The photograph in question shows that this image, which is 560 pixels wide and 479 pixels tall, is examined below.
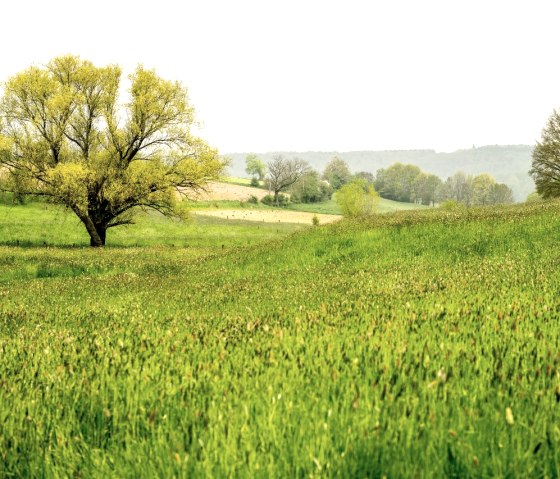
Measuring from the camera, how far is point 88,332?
5.71 meters

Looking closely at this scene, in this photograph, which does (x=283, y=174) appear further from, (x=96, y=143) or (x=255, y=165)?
(x=96, y=143)

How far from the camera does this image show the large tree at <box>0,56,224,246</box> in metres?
30.1

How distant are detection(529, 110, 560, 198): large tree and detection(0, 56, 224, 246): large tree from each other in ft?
121

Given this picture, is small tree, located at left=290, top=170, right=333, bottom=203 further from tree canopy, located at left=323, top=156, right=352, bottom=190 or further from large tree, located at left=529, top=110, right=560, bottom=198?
large tree, located at left=529, top=110, right=560, bottom=198

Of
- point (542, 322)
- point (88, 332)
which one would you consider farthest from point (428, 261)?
point (88, 332)

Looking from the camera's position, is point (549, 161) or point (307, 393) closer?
point (307, 393)

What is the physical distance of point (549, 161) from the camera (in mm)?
49812

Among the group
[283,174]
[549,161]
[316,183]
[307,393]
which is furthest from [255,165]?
[307,393]

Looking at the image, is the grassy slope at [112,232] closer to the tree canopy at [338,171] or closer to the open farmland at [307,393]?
the open farmland at [307,393]

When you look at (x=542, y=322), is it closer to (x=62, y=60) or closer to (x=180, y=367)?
(x=180, y=367)

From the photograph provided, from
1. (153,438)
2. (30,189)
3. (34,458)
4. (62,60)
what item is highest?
(62,60)

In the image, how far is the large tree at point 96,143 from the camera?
30.1 meters

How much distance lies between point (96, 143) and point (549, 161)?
46.0 metres

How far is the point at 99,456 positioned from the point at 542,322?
12.4 feet
